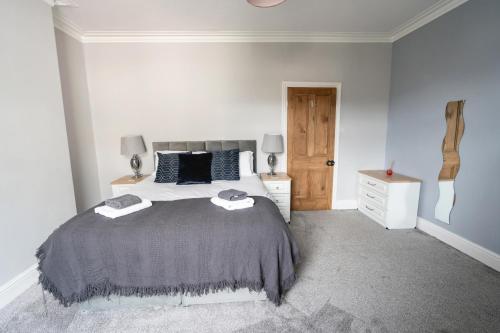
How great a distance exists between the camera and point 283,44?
3430 millimetres

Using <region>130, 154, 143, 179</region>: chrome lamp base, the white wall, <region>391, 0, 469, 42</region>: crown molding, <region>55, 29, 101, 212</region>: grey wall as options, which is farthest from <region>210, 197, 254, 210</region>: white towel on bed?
<region>391, 0, 469, 42</region>: crown molding

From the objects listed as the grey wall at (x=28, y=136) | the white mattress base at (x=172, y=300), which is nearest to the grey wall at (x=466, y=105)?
the white mattress base at (x=172, y=300)

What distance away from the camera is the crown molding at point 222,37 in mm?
3248

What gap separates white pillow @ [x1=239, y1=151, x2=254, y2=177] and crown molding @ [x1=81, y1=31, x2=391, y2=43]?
1.69 metres

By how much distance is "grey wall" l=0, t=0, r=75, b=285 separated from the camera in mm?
1866

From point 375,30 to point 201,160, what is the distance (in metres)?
3.12

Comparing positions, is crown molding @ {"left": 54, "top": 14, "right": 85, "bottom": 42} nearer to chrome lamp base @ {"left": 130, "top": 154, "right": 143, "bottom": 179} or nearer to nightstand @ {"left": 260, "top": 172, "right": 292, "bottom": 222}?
chrome lamp base @ {"left": 130, "top": 154, "right": 143, "bottom": 179}

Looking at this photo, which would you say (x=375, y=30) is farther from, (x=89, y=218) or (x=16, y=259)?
(x=16, y=259)

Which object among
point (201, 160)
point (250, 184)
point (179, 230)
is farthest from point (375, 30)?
point (179, 230)

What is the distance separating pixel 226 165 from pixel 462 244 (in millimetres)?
2854

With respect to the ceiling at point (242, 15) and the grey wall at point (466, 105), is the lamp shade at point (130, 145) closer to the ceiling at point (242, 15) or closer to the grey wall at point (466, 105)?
the ceiling at point (242, 15)

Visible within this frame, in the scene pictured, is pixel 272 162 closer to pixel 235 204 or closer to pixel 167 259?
pixel 235 204

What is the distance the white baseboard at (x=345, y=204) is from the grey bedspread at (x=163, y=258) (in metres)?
2.44

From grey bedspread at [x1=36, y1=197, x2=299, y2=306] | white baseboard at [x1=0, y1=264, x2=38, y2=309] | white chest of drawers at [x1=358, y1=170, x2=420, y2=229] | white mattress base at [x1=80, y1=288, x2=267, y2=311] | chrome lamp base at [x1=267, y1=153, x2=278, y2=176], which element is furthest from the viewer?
Answer: chrome lamp base at [x1=267, y1=153, x2=278, y2=176]
